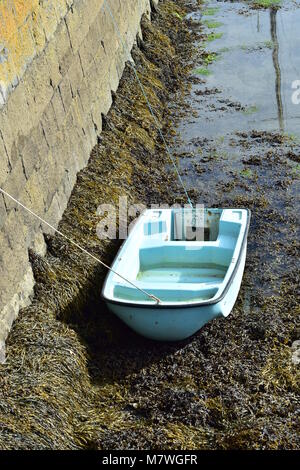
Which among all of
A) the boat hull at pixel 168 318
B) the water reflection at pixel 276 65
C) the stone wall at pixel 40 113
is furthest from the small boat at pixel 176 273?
the water reflection at pixel 276 65

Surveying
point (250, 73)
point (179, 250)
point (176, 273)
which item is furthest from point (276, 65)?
point (176, 273)

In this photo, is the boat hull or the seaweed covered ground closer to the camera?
the seaweed covered ground

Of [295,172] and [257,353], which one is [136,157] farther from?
[257,353]

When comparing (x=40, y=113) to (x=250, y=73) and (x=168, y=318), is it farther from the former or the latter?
(x=250, y=73)

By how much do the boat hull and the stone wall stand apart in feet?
3.41

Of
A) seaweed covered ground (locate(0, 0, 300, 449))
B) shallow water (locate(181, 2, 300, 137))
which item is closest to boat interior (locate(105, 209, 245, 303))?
seaweed covered ground (locate(0, 0, 300, 449))

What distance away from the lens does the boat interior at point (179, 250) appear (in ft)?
26.9

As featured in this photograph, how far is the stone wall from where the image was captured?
7.29 m

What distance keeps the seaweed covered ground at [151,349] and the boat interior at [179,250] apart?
37 cm

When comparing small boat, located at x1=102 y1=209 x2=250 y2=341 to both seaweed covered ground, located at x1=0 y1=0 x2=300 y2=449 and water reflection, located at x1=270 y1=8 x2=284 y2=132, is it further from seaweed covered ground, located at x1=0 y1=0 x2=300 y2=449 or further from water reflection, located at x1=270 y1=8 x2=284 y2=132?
water reflection, located at x1=270 y1=8 x2=284 y2=132

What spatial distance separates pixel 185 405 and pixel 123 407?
0.56 meters

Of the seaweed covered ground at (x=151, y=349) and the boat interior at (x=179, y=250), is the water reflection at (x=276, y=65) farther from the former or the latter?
the boat interior at (x=179, y=250)

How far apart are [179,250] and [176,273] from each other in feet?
0.88

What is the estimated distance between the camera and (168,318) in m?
7.28
